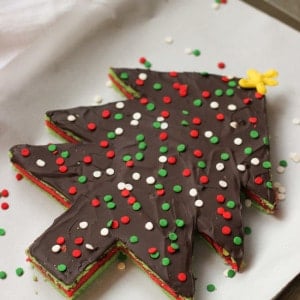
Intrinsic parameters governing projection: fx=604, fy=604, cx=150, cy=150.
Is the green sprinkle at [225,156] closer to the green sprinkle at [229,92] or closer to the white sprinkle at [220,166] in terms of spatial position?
the white sprinkle at [220,166]

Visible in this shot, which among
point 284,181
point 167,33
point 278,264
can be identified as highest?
point 167,33

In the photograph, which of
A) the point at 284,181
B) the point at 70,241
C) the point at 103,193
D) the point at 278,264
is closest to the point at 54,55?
the point at 103,193

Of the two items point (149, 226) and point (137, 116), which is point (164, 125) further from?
point (149, 226)

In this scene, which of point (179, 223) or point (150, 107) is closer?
point (179, 223)

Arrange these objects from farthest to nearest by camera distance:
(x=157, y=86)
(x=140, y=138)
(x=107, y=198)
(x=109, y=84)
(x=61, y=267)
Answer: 1. (x=109, y=84)
2. (x=157, y=86)
3. (x=140, y=138)
4. (x=107, y=198)
5. (x=61, y=267)

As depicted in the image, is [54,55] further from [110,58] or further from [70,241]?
[70,241]

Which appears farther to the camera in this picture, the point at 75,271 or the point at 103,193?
the point at 103,193

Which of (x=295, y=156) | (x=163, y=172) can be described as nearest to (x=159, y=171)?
(x=163, y=172)
